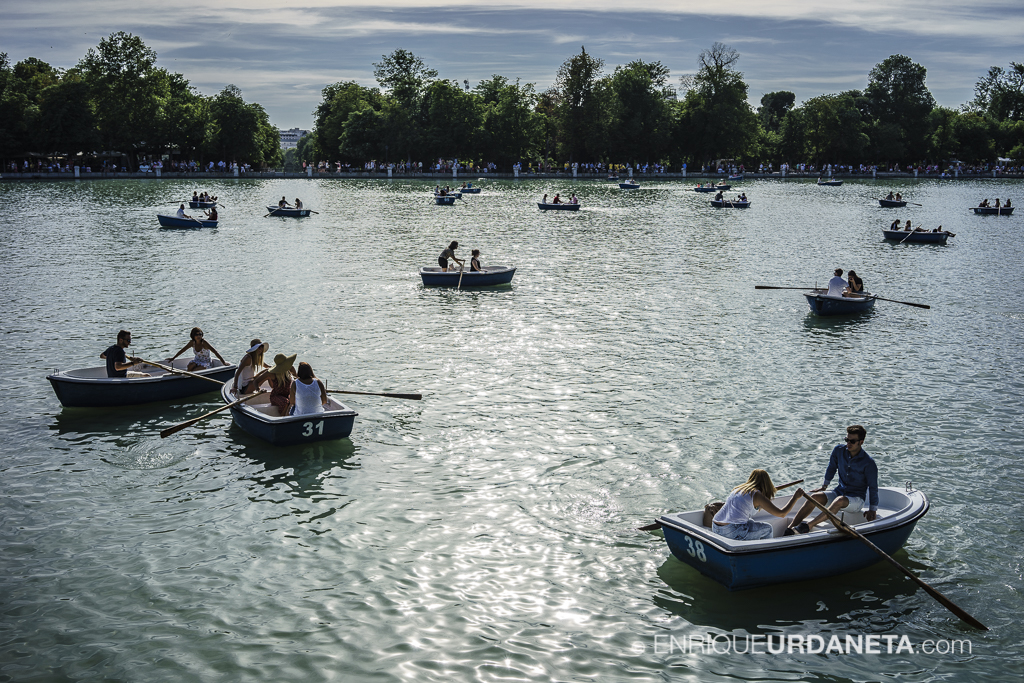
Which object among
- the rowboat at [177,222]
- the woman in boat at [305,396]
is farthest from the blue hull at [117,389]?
the rowboat at [177,222]

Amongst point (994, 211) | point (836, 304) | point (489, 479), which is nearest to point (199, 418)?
point (489, 479)

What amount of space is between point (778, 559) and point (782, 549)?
0.17m

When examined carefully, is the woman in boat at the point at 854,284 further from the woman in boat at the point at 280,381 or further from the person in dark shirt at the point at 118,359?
the person in dark shirt at the point at 118,359

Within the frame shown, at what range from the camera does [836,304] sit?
91.7 feet

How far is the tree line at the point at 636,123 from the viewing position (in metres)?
129

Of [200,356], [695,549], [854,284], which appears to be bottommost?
[695,549]

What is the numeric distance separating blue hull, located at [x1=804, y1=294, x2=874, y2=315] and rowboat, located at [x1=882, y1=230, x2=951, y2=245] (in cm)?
2337

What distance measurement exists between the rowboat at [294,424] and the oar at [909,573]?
28.4 feet

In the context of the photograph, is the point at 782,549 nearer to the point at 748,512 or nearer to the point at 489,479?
the point at 748,512

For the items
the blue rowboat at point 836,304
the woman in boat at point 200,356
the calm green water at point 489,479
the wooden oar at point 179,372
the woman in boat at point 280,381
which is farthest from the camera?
the blue rowboat at point 836,304

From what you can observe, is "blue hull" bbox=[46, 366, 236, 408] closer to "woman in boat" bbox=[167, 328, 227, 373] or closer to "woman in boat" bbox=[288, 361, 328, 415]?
"woman in boat" bbox=[167, 328, 227, 373]

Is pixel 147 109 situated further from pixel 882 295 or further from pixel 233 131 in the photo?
pixel 882 295

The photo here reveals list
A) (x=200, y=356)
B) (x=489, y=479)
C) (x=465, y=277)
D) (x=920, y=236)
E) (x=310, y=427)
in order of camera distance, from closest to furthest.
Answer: (x=489, y=479)
(x=310, y=427)
(x=200, y=356)
(x=465, y=277)
(x=920, y=236)

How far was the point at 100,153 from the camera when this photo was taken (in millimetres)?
117875
